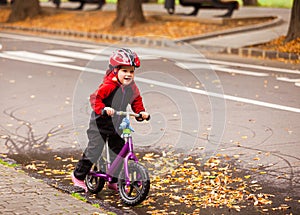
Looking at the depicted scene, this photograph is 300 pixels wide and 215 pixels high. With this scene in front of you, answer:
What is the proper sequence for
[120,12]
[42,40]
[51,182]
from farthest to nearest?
[120,12] → [42,40] → [51,182]

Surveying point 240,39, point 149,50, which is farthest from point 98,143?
point 240,39

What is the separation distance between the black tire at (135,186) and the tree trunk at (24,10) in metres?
23.4

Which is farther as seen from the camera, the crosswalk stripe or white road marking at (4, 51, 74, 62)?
the crosswalk stripe

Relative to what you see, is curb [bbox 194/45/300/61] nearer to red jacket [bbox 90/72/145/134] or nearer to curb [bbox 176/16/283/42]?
curb [bbox 176/16/283/42]

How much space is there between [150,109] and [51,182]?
3883 millimetres

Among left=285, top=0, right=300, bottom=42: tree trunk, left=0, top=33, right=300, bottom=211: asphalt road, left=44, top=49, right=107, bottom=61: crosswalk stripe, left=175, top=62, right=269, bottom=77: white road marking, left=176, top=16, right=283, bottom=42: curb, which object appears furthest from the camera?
left=176, top=16, right=283, bottom=42: curb

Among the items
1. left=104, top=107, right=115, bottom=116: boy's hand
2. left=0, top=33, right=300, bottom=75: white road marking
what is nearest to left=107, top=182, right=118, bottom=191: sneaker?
left=104, top=107, right=115, bottom=116: boy's hand

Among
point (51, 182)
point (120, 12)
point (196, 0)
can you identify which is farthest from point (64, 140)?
point (196, 0)

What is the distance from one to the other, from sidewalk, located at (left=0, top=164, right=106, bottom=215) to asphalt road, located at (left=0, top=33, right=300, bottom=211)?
1825 mm

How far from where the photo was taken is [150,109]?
10664 millimetres

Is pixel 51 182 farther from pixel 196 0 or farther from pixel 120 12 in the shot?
pixel 196 0

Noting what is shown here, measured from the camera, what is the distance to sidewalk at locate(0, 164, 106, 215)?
5.79 meters

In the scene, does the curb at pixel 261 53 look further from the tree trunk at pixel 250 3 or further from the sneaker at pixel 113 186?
the tree trunk at pixel 250 3

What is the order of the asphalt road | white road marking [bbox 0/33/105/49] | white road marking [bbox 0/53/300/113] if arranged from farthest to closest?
white road marking [bbox 0/33/105/49], white road marking [bbox 0/53/300/113], the asphalt road
